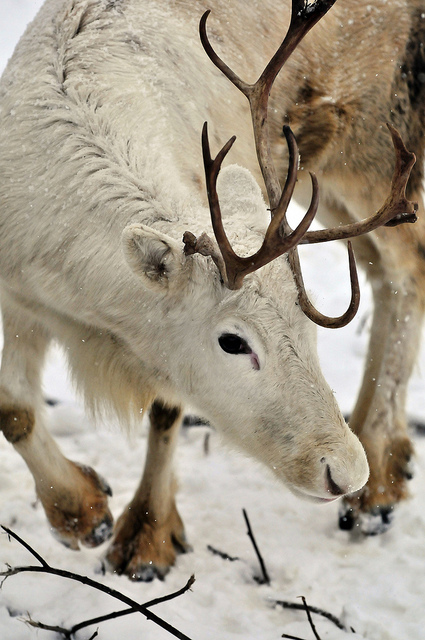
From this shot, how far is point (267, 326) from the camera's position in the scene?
8.97 feet

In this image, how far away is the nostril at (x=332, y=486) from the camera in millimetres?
2805

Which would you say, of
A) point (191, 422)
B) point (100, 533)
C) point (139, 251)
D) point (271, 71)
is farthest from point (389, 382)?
point (139, 251)

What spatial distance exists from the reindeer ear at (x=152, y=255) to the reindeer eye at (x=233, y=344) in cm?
29

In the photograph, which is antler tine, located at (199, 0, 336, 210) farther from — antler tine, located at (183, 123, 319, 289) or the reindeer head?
antler tine, located at (183, 123, 319, 289)

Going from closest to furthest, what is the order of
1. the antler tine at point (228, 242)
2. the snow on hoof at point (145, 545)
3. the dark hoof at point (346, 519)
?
the antler tine at point (228, 242), the snow on hoof at point (145, 545), the dark hoof at point (346, 519)

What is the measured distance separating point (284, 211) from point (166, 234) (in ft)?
1.82

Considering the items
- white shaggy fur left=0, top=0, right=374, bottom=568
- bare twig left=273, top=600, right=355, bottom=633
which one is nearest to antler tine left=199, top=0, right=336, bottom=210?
white shaggy fur left=0, top=0, right=374, bottom=568

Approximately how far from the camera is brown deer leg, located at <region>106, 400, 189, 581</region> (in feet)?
12.9

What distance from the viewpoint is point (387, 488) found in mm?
4473

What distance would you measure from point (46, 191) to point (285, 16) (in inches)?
80.3

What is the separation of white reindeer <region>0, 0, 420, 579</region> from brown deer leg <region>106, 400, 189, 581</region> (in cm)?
1

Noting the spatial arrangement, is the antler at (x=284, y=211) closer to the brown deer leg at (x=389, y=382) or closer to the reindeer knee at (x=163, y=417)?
the reindeer knee at (x=163, y=417)

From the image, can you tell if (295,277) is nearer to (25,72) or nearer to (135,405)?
(135,405)

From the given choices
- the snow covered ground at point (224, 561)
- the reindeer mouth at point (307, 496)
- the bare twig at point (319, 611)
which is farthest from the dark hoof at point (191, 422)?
the reindeer mouth at point (307, 496)
